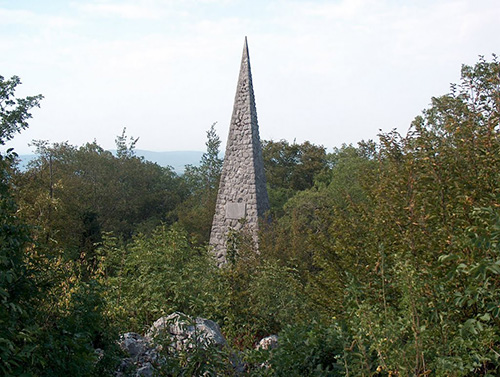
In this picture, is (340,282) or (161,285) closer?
(340,282)

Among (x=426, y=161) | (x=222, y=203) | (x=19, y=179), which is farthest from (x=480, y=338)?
(x=19, y=179)

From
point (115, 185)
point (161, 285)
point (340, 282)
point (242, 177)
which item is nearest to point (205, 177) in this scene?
point (115, 185)

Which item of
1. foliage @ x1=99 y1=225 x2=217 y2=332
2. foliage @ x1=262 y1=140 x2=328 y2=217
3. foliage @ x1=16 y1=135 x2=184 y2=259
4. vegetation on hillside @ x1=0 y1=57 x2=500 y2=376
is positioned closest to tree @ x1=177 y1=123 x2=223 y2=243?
foliage @ x1=16 y1=135 x2=184 y2=259

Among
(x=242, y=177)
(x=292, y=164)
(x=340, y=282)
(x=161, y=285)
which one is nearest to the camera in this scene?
(x=340, y=282)

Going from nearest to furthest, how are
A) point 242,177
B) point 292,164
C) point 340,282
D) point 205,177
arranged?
point 340,282
point 242,177
point 292,164
point 205,177

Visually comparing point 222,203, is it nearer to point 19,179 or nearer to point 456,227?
point 19,179

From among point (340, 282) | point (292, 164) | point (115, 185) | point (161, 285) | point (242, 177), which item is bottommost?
point (161, 285)

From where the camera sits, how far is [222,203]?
1320 centimetres

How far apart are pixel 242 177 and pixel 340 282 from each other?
22.0ft

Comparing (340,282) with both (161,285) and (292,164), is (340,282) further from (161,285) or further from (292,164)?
(292,164)

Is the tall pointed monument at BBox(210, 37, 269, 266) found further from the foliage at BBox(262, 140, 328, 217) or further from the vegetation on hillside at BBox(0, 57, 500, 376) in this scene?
the foliage at BBox(262, 140, 328, 217)

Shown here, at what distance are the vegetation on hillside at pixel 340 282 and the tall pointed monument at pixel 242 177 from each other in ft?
1.93

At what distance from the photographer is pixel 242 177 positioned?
1288 cm

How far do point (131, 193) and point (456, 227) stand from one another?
20291 millimetres
